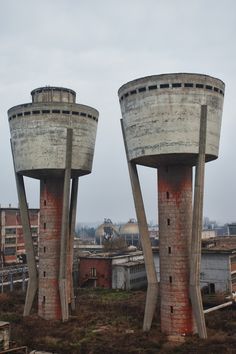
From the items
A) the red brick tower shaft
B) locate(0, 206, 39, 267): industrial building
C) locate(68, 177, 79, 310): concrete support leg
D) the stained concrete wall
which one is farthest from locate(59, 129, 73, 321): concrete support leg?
locate(0, 206, 39, 267): industrial building

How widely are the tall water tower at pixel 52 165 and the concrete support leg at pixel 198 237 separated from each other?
1160 centimetres

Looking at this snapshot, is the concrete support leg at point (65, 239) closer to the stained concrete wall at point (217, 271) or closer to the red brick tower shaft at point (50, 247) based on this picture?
the red brick tower shaft at point (50, 247)

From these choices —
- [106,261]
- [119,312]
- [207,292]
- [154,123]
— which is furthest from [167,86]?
[106,261]

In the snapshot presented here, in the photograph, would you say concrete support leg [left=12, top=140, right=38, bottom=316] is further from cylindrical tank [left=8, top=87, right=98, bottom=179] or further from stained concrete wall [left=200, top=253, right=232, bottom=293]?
stained concrete wall [left=200, top=253, right=232, bottom=293]

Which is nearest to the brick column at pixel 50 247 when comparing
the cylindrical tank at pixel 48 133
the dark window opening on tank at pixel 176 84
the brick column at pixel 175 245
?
the cylindrical tank at pixel 48 133

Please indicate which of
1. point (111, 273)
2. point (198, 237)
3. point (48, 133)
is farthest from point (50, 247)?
point (111, 273)

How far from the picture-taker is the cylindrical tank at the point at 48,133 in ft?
113

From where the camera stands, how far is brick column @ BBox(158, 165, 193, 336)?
28812mm

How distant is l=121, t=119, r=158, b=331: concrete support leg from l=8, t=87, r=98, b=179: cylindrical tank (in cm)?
657

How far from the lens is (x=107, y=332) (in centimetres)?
2969

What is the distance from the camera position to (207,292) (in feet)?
150

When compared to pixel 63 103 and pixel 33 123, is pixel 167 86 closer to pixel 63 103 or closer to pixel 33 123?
pixel 63 103

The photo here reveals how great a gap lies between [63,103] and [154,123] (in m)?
9.96

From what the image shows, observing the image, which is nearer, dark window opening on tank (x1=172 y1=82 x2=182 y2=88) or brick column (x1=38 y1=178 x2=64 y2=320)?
dark window opening on tank (x1=172 y1=82 x2=182 y2=88)
